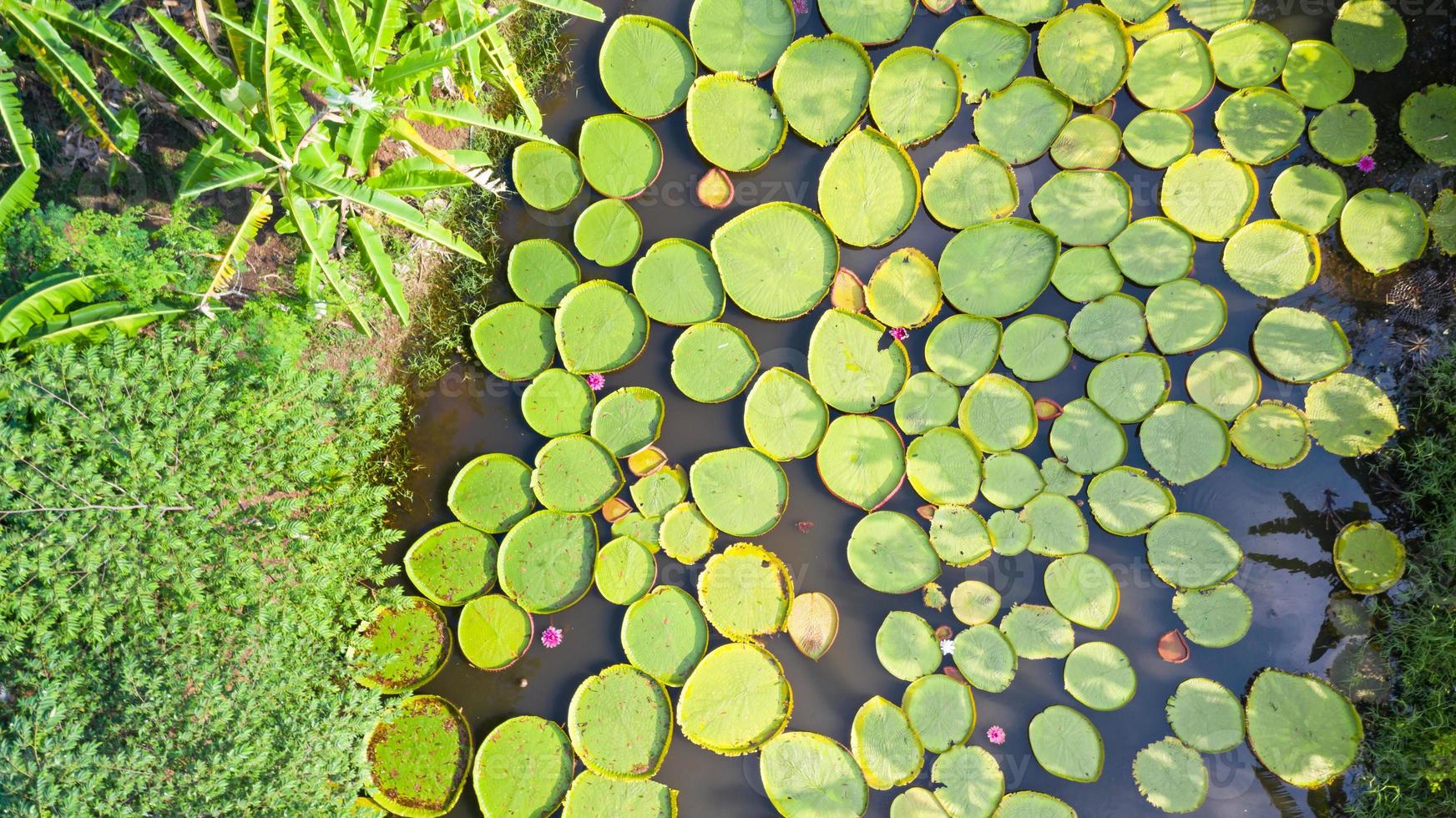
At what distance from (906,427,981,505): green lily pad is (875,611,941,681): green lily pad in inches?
27.6

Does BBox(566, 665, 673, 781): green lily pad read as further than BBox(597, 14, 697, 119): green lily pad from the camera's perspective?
No

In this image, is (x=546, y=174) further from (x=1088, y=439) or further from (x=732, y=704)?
(x=1088, y=439)

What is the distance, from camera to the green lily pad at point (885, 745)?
379 centimetres

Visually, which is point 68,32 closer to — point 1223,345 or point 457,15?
point 457,15

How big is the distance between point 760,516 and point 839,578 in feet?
1.97

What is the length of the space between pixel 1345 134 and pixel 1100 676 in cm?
346

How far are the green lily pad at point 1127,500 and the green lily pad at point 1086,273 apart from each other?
1034 millimetres

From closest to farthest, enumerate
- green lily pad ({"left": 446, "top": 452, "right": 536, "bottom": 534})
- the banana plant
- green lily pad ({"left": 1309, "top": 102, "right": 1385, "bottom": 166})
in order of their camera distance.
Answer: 1. the banana plant
2. green lily pad ({"left": 446, "top": 452, "right": 536, "bottom": 534})
3. green lily pad ({"left": 1309, "top": 102, "right": 1385, "bottom": 166})

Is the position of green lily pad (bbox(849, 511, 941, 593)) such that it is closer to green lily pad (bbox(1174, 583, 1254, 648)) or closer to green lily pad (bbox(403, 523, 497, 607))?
green lily pad (bbox(1174, 583, 1254, 648))

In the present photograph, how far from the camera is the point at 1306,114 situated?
4.07m

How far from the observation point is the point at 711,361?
156 inches

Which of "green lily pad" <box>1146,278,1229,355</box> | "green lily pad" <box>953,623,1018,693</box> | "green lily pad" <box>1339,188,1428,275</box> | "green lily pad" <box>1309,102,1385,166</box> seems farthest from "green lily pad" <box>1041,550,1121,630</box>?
"green lily pad" <box>1309,102,1385,166</box>

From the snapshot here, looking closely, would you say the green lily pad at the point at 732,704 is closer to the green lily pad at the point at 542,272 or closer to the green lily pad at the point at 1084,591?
the green lily pad at the point at 1084,591

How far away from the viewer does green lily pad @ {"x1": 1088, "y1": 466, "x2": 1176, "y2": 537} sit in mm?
3885
